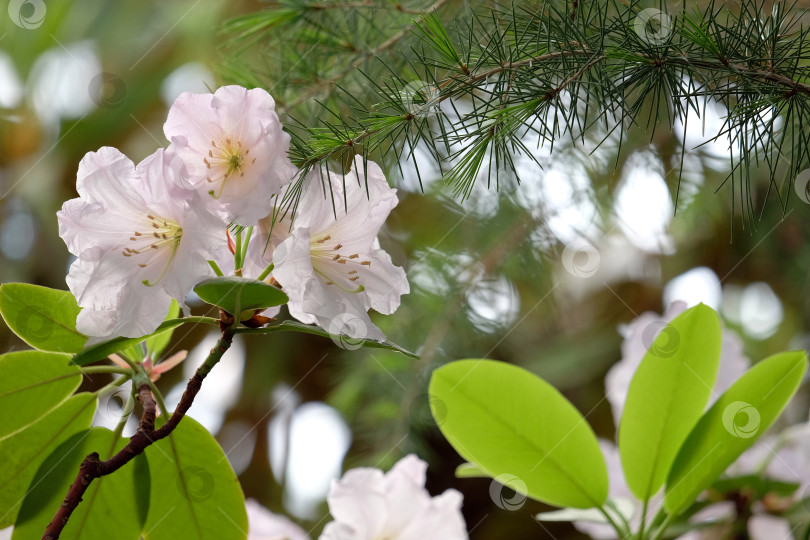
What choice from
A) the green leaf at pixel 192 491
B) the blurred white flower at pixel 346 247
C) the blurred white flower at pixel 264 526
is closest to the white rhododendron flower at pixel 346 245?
the blurred white flower at pixel 346 247

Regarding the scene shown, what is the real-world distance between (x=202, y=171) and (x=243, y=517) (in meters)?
0.22

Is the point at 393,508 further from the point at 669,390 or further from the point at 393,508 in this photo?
the point at 669,390

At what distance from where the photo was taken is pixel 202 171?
1.39 feet

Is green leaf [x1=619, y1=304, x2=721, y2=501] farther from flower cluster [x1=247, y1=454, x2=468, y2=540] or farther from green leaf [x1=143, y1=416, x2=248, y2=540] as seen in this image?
green leaf [x1=143, y1=416, x2=248, y2=540]

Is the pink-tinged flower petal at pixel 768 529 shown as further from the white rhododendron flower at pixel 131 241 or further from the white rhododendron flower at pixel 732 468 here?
the white rhododendron flower at pixel 131 241

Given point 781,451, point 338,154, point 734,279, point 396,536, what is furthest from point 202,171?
point 734,279

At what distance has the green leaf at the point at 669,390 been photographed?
560 mm

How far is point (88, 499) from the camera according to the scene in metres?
0.47

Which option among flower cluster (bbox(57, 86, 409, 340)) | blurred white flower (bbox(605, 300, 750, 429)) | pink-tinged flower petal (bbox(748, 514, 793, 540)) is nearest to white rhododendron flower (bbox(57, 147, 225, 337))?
flower cluster (bbox(57, 86, 409, 340))

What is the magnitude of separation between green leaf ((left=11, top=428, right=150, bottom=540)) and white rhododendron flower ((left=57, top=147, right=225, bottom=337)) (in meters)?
0.10

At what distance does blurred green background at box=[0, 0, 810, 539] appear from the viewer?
92cm

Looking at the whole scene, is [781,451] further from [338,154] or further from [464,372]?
[338,154]

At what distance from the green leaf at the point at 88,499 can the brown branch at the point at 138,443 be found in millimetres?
Result: 79

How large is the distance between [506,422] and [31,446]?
1.03ft
